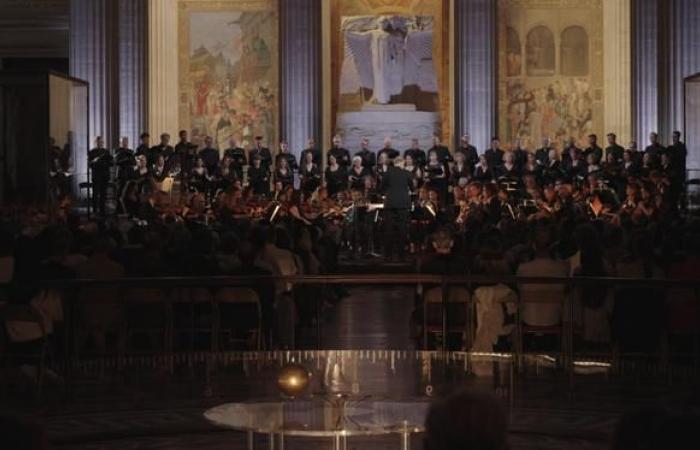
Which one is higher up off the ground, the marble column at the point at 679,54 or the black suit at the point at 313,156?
the marble column at the point at 679,54

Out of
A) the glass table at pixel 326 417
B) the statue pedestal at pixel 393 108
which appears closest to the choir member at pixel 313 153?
the statue pedestal at pixel 393 108

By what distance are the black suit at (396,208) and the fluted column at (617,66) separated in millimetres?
9934

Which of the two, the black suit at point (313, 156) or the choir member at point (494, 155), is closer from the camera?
the choir member at point (494, 155)

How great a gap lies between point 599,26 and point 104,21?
1126 centimetres

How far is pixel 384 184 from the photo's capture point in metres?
25.1

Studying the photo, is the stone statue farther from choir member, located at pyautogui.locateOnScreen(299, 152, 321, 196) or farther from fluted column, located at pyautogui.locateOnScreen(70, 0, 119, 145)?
fluted column, located at pyautogui.locateOnScreen(70, 0, 119, 145)

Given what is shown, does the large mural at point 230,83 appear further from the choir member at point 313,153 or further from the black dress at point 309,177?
the black dress at point 309,177

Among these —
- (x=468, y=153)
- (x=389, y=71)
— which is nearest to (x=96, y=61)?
(x=389, y=71)

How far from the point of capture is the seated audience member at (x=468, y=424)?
438 cm

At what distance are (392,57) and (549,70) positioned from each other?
363 cm

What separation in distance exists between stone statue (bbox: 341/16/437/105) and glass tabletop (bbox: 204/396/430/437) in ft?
87.1

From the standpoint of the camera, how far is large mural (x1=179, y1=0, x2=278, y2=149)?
115ft

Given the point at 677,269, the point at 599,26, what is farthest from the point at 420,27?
the point at 677,269

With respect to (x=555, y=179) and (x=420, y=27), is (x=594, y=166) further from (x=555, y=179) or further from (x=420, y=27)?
(x=420, y=27)
